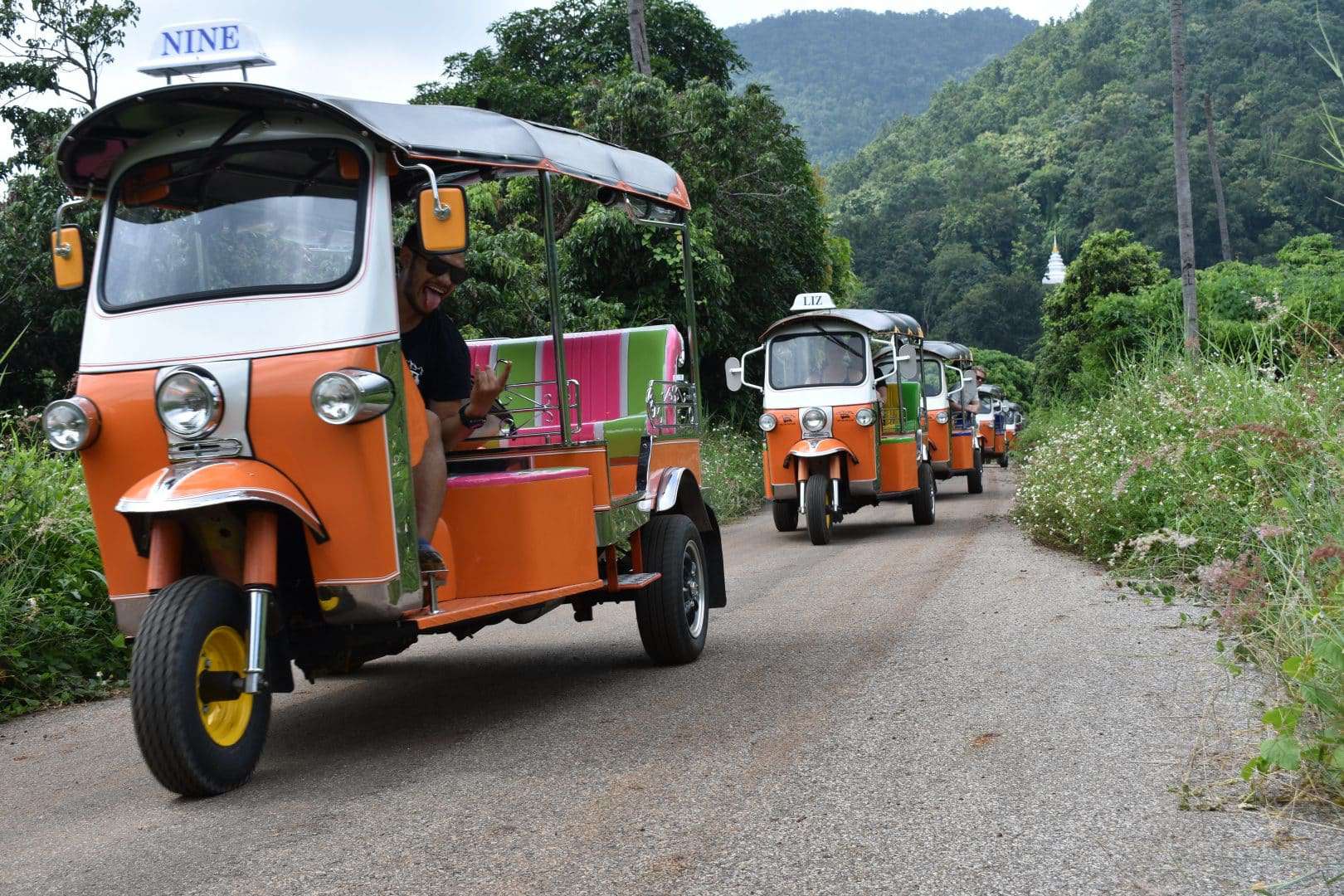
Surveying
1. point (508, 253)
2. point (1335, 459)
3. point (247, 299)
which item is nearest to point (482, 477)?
point (247, 299)

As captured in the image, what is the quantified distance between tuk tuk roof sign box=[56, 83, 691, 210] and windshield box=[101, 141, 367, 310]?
17 centimetres

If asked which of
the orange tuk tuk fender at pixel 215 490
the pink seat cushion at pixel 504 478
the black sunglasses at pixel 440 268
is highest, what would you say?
the black sunglasses at pixel 440 268

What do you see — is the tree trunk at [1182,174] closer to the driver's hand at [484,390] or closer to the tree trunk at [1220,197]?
the driver's hand at [484,390]

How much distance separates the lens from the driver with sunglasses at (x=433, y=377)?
609 cm

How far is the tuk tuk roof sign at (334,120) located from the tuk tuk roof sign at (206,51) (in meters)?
0.18

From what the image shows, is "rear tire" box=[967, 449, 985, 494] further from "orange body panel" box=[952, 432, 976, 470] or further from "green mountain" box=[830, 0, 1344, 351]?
"green mountain" box=[830, 0, 1344, 351]

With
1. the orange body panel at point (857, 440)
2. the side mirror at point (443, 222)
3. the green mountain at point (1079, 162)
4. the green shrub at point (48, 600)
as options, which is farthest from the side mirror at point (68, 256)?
the green mountain at point (1079, 162)

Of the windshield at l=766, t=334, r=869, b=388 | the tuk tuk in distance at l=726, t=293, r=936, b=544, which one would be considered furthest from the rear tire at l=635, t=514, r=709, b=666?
the windshield at l=766, t=334, r=869, b=388

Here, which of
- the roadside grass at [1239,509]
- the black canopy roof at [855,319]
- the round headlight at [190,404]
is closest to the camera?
the roadside grass at [1239,509]

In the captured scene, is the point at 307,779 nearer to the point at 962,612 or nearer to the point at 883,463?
the point at 962,612

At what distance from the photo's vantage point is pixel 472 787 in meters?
5.31

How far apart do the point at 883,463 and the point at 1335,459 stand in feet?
39.0

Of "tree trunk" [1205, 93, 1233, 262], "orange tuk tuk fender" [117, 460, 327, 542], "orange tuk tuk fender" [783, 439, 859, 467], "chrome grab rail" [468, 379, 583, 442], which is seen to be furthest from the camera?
"tree trunk" [1205, 93, 1233, 262]

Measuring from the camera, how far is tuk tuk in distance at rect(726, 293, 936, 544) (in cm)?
1678
